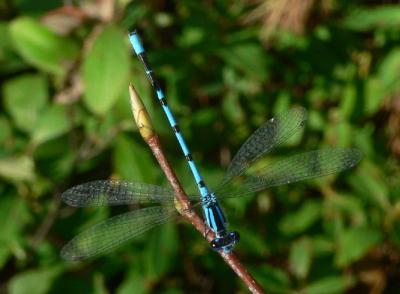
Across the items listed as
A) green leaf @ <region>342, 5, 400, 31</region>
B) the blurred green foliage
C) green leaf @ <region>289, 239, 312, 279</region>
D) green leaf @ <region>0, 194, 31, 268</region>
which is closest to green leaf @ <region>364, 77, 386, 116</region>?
the blurred green foliage

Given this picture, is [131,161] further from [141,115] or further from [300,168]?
[141,115]

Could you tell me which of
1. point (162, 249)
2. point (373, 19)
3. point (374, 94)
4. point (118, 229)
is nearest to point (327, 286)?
point (162, 249)

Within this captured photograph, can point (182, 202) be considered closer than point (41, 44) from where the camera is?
Yes

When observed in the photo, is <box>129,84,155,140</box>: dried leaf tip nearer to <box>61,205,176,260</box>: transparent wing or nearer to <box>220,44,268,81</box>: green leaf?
<box>61,205,176,260</box>: transparent wing

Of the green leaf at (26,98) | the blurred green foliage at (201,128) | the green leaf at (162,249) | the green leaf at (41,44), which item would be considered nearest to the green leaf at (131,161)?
the blurred green foliage at (201,128)

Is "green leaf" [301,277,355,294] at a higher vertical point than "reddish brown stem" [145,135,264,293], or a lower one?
lower
